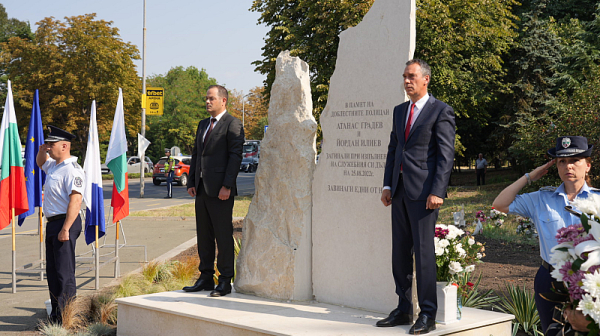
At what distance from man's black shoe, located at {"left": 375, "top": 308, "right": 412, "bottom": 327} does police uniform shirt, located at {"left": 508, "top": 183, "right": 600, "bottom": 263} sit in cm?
148

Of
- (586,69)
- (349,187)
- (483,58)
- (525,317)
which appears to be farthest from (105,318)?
(483,58)

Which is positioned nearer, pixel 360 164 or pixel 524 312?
pixel 524 312

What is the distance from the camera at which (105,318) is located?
19.1 feet

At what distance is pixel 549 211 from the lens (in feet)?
10.8

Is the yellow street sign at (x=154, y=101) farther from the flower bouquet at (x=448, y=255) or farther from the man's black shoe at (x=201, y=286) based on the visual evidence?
the flower bouquet at (x=448, y=255)

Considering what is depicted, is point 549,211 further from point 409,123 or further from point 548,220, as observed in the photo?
point 409,123

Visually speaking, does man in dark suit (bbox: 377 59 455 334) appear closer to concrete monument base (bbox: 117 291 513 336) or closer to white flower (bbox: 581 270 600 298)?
concrete monument base (bbox: 117 291 513 336)

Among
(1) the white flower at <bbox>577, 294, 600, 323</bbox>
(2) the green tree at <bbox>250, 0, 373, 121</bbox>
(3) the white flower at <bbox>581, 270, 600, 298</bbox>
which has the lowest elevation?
(1) the white flower at <bbox>577, 294, 600, 323</bbox>

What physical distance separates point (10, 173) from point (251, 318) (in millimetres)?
4482

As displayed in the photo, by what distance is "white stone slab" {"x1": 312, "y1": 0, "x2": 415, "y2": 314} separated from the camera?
5078mm

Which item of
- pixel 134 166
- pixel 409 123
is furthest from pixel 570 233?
pixel 134 166

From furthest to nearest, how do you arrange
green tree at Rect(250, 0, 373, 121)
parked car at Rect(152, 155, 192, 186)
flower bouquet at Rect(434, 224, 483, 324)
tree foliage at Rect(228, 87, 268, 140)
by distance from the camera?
1. tree foliage at Rect(228, 87, 268, 140)
2. parked car at Rect(152, 155, 192, 186)
3. green tree at Rect(250, 0, 373, 121)
4. flower bouquet at Rect(434, 224, 483, 324)

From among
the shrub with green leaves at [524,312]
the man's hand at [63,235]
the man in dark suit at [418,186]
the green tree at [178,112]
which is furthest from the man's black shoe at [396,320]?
the green tree at [178,112]

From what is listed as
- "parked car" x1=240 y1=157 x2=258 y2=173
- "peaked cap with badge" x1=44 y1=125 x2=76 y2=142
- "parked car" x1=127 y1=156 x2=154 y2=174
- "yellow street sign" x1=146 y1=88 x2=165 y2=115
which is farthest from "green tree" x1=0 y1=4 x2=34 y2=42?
"peaked cap with badge" x1=44 y1=125 x2=76 y2=142
